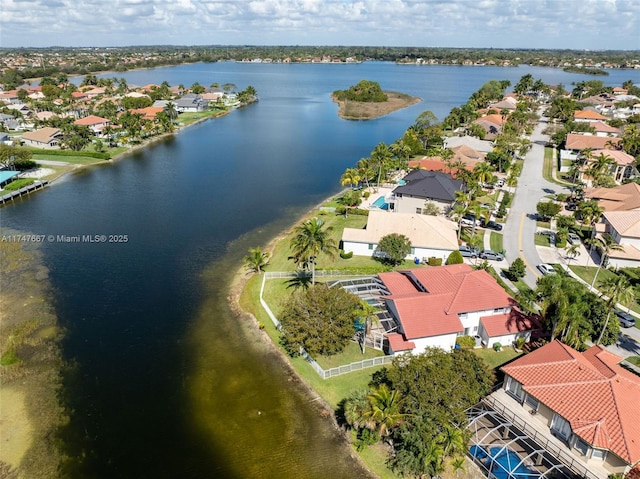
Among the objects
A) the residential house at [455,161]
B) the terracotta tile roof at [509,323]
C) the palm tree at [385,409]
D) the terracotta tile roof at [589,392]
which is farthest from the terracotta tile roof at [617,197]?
the palm tree at [385,409]

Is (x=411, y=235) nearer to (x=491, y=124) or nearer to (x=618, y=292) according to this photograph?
(x=618, y=292)

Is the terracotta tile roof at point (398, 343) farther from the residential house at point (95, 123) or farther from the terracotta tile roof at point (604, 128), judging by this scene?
the residential house at point (95, 123)

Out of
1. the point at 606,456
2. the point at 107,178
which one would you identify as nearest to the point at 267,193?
the point at 107,178

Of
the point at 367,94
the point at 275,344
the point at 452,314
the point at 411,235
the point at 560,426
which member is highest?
the point at 367,94

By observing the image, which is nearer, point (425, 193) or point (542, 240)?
point (542, 240)

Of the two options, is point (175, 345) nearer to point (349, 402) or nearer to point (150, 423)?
point (150, 423)

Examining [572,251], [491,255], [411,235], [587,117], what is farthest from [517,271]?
[587,117]

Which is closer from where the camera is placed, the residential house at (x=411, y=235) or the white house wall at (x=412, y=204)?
the residential house at (x=411, y=235)

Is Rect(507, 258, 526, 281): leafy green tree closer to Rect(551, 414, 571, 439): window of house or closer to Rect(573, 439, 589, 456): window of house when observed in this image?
Rect(551, 414, 571, 439): window of house
